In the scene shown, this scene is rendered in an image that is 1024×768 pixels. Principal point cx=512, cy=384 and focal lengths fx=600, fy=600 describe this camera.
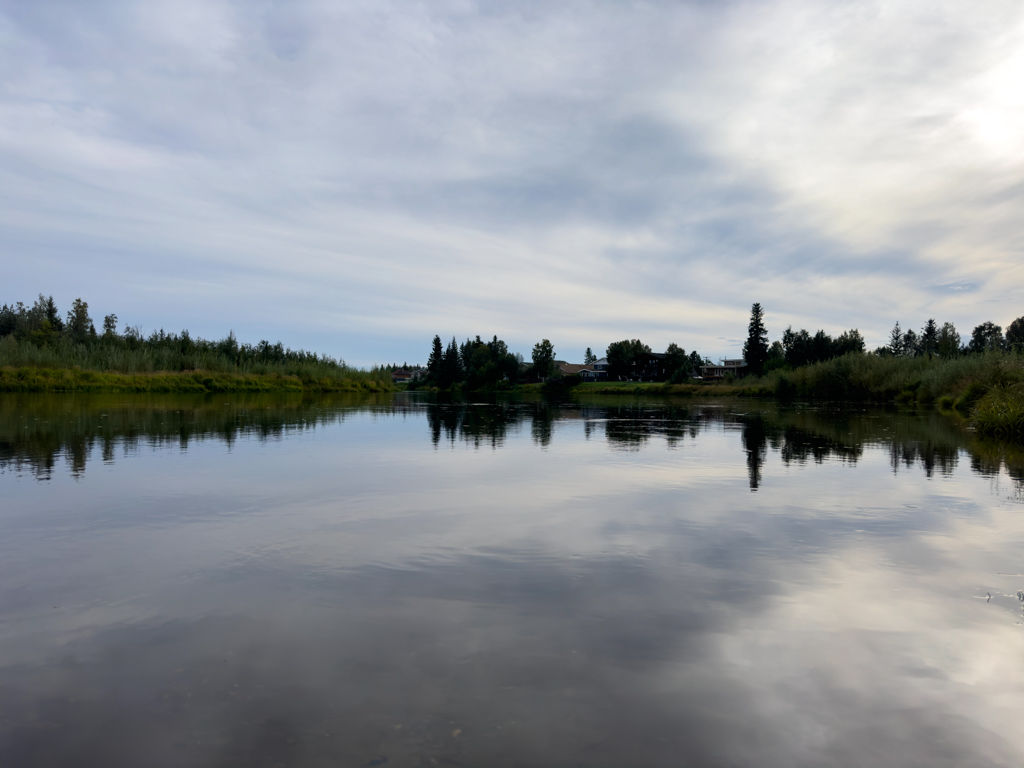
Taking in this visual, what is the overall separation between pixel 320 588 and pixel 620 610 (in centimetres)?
205

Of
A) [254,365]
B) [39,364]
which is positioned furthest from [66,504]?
[254,365]

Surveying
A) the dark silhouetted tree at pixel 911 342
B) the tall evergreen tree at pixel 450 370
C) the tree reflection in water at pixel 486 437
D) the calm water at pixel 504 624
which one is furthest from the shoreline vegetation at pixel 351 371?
the dark silhouetted tree at pixel 911 342

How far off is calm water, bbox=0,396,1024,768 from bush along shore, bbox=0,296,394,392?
99.2 feet

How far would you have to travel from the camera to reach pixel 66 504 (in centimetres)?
644

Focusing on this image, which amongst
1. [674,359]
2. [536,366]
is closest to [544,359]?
[536,366]

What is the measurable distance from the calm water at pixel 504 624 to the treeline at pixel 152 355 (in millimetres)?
31720

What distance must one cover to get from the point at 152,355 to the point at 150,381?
4073mm

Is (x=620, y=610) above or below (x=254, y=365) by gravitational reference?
below

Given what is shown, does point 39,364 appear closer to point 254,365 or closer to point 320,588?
point 254,365

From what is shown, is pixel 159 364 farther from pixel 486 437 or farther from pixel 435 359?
pixel 435 359

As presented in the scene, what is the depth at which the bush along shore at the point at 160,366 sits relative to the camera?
3231 centimetres

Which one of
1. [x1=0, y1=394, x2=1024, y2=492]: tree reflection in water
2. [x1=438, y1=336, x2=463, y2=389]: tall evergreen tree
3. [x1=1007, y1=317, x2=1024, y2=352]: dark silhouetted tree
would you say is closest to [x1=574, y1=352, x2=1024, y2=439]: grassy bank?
[x1=0, y1=394, x2=1024, y2=492]: tree reflection in water

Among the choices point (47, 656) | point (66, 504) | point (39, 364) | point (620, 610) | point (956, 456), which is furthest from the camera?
point (39, 364)

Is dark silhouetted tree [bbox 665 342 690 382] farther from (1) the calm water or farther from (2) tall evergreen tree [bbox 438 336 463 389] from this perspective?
(1) the calm water
